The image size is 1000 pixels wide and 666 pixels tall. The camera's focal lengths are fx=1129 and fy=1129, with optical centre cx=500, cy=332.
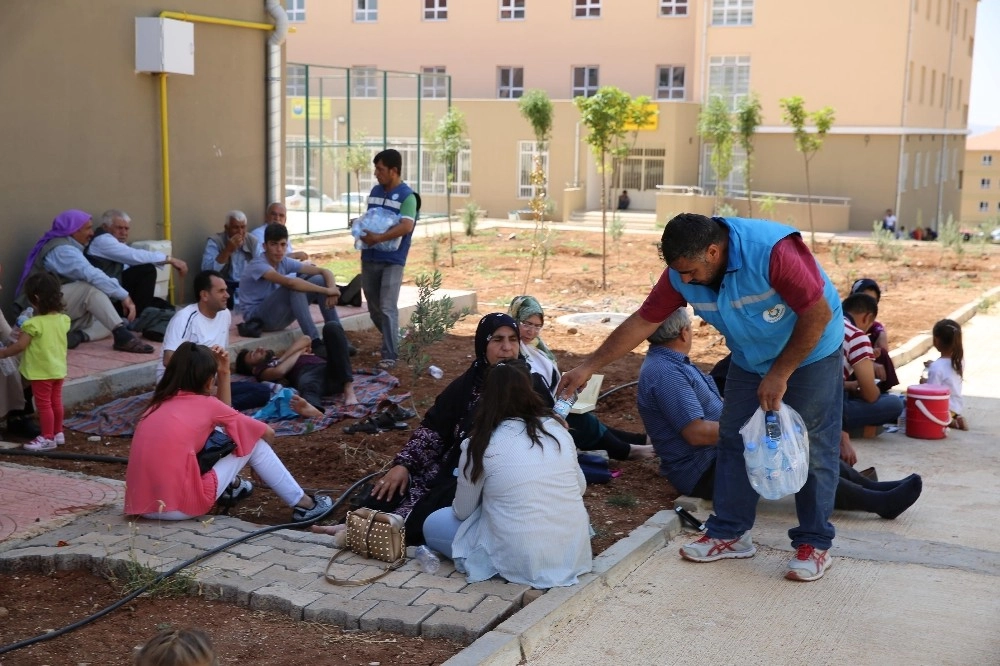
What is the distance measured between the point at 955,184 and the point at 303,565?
55.8m

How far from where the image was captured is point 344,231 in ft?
83.3

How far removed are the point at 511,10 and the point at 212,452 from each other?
42.6m

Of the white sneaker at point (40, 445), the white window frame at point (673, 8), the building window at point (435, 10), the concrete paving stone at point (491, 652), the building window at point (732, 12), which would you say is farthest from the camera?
the building window at point (435, 10)

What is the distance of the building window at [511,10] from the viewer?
45.9 meters

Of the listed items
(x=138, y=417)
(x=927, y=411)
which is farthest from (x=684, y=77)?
(x=138, y=417)

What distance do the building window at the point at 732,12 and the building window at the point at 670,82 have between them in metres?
2.64

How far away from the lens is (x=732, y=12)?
4212cm

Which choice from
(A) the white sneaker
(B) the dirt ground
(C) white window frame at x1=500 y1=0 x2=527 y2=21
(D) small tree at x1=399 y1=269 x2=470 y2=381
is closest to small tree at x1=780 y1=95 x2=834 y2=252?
(C) white window frame at x1=500 y1=0 x2=527 y2=21

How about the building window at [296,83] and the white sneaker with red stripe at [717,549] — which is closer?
the white sneaker with red stripe at [717,549]

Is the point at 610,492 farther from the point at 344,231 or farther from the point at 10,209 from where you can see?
the point at 344,231

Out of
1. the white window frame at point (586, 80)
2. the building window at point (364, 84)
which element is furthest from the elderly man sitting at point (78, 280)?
the white window frame at point (586, 80)

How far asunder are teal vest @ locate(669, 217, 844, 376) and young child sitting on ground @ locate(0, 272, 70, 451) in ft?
13.5

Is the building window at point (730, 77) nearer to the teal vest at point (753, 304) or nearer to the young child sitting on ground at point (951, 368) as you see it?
the young child sitting on ground at point (951, 368)

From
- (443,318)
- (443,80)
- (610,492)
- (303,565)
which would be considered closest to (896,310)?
(443,318)
